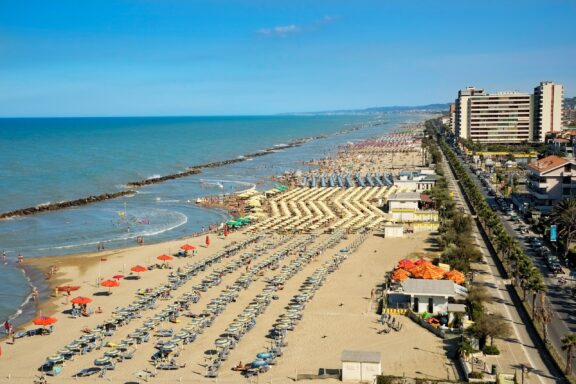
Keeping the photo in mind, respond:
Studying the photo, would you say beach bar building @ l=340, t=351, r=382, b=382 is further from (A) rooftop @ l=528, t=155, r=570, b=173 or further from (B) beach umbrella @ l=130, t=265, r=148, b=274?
(A) rooftop @ l=528, t=155, r=570, b=173

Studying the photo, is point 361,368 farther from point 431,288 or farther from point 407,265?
point 407,265

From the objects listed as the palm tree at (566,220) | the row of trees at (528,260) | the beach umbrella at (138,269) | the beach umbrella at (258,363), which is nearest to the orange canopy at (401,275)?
the row of trees at (528,260)

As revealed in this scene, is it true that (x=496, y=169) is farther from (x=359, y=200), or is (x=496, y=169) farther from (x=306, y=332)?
(x=306, y=332)

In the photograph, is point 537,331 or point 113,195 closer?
point 537,331

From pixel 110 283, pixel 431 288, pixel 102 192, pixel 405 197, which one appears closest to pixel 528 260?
pixel 431 288

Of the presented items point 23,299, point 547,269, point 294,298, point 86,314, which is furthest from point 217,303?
point 547,269

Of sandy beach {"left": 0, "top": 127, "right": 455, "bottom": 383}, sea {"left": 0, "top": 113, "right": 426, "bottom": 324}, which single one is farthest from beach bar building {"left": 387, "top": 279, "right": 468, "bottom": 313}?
sea {"left": 0, "top": 113, "right": 426, "bottom": 324}
